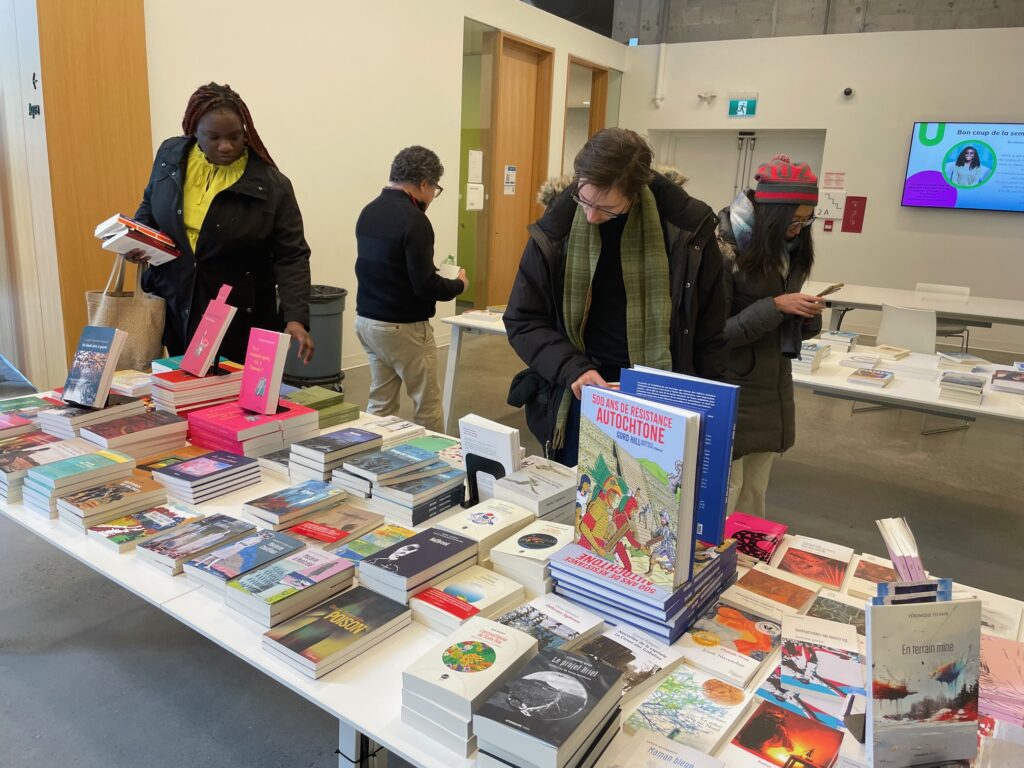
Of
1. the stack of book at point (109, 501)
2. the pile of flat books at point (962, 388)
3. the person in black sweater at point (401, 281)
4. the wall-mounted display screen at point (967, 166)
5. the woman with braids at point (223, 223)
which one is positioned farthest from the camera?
the wall-mounted display screen at point (967, 166)

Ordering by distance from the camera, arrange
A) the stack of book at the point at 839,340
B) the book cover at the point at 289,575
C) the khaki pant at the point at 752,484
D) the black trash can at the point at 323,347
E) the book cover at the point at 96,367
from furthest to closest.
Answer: the black trash can at the point at 323,347 → the stack of book at the point at 839,340 → the khaki pant at the point at 752,484 → the book cover at the point at 96,367 → the book cover at the point at 289,575

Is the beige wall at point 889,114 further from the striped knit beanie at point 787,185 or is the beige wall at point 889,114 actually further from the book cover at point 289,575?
the book cover at point 289,575

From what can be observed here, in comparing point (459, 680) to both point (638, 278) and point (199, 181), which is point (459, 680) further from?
point (199, 181)

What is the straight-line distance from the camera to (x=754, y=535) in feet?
5.24

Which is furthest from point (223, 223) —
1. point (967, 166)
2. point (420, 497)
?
point (967, 166)

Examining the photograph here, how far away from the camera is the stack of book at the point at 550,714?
0.89m

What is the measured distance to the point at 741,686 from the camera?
1.13 meters

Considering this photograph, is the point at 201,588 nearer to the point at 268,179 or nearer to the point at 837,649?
the point at 837,649

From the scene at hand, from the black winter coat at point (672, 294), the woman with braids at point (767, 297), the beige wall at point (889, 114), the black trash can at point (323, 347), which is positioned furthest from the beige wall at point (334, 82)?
the woman with braids at point (767, 297)

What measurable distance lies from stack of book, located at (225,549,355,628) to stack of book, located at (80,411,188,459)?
2.36ft

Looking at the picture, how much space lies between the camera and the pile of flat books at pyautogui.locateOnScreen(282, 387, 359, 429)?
2.10m

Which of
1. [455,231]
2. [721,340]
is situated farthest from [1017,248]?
[721,340]

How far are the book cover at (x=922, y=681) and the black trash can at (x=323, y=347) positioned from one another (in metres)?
4.05

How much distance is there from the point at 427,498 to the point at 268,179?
1.36 meters
